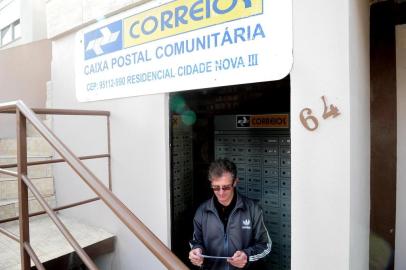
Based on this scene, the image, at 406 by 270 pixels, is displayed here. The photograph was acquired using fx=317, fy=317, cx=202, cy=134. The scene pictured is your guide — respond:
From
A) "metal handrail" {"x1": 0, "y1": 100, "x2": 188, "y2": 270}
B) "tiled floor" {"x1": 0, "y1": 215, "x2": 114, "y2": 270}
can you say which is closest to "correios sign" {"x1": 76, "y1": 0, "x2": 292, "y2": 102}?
"metal handrail" {"x1": 0, "y1": 100, "x2": 188, "y2": 270}

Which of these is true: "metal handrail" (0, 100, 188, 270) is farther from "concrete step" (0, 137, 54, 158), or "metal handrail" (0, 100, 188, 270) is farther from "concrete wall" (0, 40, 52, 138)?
"concrete wall" (0, 40, 52, 138)

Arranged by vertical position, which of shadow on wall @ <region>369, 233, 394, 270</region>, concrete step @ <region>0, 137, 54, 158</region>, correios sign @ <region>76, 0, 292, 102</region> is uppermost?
correios sign @ <region>76, 0, 292, 102</region>

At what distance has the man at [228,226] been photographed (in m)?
2.22

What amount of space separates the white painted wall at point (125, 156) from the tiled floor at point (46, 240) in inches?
4.9

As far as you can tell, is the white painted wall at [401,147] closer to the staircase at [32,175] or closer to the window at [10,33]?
the staircase at [32,175]

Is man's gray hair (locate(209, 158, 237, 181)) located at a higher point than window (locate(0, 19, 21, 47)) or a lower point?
lower

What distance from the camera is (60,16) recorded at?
142 inches

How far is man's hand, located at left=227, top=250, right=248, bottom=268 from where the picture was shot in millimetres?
2031

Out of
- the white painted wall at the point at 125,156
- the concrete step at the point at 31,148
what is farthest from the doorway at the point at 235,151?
the concrete step at the point at 31,148

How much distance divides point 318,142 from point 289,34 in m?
0.66

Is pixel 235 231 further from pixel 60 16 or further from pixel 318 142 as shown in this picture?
pixel 60 16

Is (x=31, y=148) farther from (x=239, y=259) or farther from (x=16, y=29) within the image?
(x=16, y=29)

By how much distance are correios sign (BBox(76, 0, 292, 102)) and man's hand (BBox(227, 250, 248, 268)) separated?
1.12 meters

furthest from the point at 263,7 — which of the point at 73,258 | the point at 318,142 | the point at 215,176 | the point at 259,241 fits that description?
the point at 73,258
